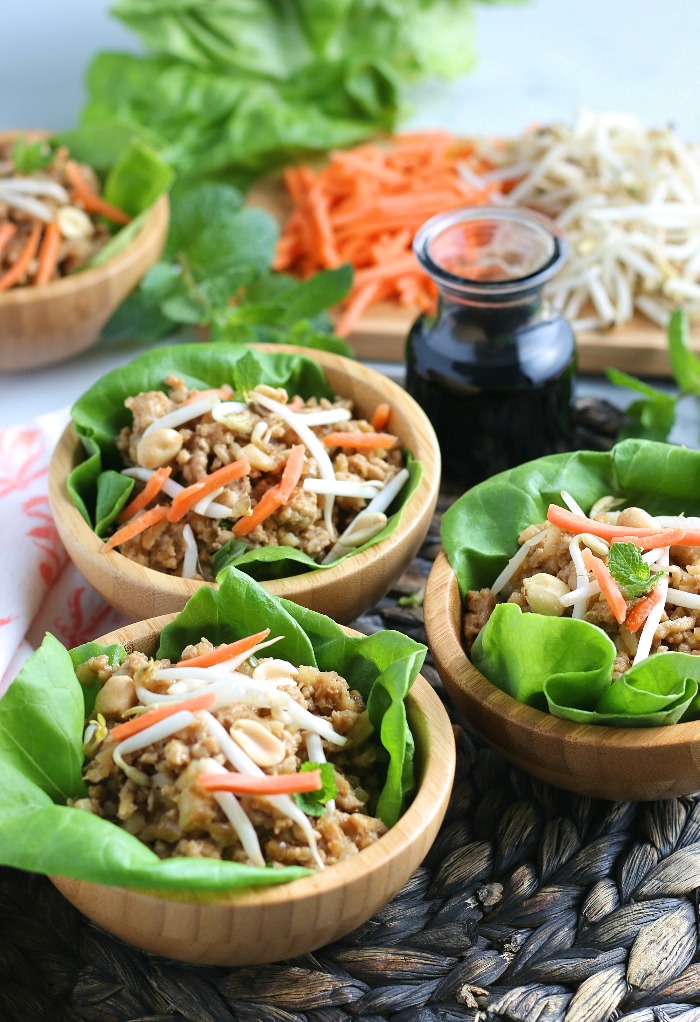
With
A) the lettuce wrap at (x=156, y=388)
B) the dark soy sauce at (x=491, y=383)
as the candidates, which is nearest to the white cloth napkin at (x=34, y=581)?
the lettuce wrap at (x=156, y=388)

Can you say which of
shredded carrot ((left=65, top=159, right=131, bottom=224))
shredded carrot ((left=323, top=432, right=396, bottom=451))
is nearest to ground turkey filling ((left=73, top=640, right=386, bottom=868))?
shredded carrot ((left=323, top=432, right=396, bottom=451))

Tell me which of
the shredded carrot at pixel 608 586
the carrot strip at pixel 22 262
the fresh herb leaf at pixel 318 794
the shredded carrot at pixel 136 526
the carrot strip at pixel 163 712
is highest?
the carrot strip at pixel 22 262

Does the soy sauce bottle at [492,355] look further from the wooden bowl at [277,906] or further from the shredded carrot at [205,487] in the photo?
the wooden bowl at [277,906]

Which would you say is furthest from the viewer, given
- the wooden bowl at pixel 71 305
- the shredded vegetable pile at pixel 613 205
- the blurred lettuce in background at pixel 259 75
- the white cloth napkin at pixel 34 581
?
the blurred lettuce in background at pixel 259 75

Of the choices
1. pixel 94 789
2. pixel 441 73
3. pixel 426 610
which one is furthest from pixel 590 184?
pixel 94 789

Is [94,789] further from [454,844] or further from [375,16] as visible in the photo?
[375,16]

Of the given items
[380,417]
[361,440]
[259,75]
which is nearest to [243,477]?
[361,440]

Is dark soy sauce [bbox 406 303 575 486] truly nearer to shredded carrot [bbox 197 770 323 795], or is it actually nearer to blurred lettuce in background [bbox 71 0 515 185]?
shredded carrot [bbox 197 770 323 795]
